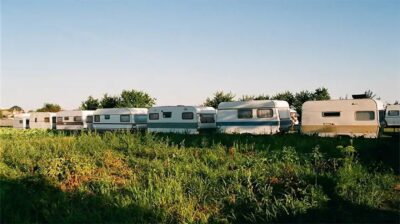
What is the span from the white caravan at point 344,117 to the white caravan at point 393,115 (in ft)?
39.4

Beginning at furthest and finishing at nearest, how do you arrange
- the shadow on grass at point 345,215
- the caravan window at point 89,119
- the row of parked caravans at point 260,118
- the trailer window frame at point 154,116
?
the caravan window at point 89,119 → the trailer window frame at point 154,116 → the row of parked caravans at point 260,118 → the shadow on grass at point 345,215

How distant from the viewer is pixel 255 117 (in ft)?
74.4

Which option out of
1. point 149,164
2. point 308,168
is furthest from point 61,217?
point 308,168

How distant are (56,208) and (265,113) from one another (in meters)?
16.1

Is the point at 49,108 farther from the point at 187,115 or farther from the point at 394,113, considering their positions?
the point at 394,113

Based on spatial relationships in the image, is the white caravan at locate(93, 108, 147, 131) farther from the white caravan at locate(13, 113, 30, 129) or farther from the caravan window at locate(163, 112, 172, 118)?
the white caravan at locate(13, 113, 30, 129)

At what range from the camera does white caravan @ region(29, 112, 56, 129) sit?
39.3m

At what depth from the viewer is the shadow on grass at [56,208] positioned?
24.4 ft

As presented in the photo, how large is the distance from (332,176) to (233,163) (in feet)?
9.92

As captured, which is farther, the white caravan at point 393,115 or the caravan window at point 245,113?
the white caravan at point 393,115

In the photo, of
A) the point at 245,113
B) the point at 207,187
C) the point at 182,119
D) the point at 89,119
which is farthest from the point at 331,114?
the point at 89,119

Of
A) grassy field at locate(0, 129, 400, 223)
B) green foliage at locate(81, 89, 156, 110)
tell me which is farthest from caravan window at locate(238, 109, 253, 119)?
green foliage at locate(81, 89, 156, 110)

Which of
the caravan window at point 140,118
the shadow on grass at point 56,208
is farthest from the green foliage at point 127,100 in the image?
the shadow on grass at point 56,208

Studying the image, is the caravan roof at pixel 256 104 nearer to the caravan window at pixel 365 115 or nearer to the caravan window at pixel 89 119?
the caravan window at pixel 365 115
